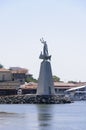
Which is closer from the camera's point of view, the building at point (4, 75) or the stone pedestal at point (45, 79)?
the stone pedestal at point (45, 79)

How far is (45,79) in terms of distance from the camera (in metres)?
120

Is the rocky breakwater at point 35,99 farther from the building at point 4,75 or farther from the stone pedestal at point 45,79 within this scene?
the building at point 4,75

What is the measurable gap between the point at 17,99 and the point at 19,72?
56.8 m

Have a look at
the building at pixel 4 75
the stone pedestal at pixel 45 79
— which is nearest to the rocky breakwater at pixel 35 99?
the stone pedestal at pixel 45 79

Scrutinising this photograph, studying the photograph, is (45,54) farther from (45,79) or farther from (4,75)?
(4,75)

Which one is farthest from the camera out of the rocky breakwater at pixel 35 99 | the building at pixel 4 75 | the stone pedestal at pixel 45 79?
the building at pixel 4 75

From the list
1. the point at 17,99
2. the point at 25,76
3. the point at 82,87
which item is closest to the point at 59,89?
the point at 82,87

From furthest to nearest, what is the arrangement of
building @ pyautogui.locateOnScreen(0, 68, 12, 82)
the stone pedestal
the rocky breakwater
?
1. building @ pyautogui.locateOnScreen(0, 68, 12, 82)
2. the rocky breakwater
3. the stone pedestal

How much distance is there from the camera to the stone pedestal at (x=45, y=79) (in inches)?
4737

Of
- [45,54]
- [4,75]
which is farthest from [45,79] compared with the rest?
[4,75]

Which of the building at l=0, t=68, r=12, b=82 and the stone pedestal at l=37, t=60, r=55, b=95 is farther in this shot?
the building at l=0, t=68, r=12, b=82

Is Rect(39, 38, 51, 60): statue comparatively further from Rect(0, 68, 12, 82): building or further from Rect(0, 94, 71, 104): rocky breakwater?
Rect(0, 68, 12, 82): building

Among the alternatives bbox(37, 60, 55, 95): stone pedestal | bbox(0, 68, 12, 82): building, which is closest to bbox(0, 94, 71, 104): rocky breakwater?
bbox(37, 60, 55, 95): stone pedestal

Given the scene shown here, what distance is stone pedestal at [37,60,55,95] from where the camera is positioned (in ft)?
395
